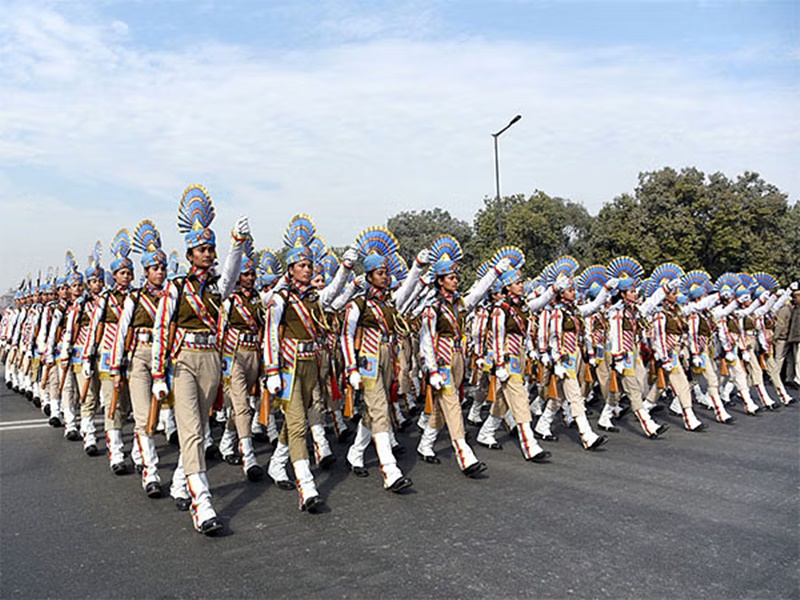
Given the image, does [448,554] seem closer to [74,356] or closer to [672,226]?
[74,356]

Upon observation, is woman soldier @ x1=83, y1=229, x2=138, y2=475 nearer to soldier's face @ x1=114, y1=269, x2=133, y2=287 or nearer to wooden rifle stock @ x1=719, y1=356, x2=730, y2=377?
soldier's face @ x1=114, y1=269, x2=133, y2=287

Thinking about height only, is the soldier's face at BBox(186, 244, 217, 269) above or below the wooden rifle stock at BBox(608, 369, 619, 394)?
above

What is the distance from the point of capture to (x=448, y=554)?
4.93m

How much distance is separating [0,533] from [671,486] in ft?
20.6

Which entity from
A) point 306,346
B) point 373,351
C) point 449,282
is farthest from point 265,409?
point 449,282

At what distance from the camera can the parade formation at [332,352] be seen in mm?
6160

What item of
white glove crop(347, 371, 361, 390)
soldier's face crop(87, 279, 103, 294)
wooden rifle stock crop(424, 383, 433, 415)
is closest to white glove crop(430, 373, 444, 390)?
wooden rifle stock crop(424, 383, 433, 415)

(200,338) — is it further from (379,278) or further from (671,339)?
(671,339)

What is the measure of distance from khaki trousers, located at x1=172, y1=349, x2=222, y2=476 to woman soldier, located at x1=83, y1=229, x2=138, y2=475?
1951 millimetres

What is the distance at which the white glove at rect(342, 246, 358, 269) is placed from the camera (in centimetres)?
752

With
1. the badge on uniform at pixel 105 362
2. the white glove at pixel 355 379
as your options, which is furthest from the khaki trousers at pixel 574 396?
the badge on uniform at pixel 105 362

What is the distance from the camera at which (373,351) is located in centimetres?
734

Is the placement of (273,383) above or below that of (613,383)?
above

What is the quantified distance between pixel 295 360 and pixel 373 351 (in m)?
1.05
